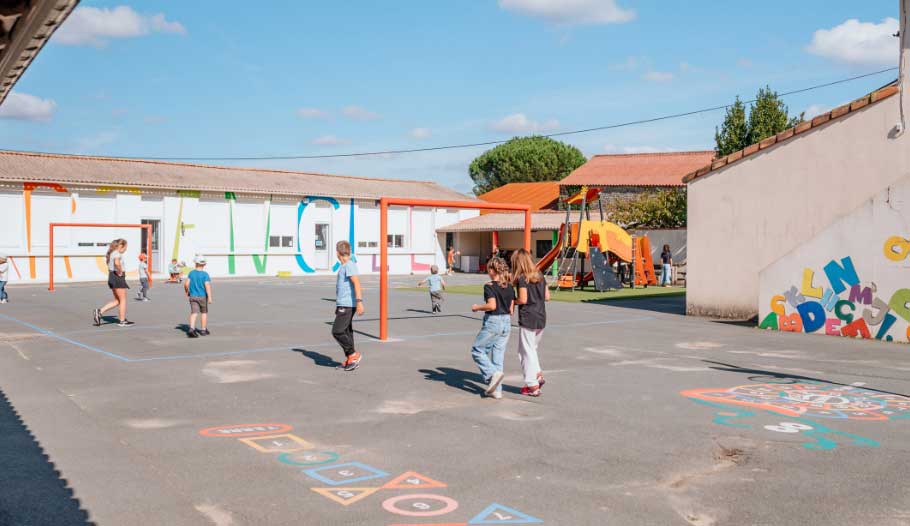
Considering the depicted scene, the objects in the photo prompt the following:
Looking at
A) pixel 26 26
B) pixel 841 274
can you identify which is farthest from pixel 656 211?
pixel 26 26

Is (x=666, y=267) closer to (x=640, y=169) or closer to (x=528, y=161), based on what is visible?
(x=640, y=169)

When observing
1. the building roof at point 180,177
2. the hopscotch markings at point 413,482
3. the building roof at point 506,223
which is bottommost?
the hopscotch markings at point 413,482

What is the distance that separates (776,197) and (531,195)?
43.7 meters

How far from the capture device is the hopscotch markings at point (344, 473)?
19.2 ft

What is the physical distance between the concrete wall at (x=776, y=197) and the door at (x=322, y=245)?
1155 inches

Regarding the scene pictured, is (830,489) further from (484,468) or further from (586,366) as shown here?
(586,366)

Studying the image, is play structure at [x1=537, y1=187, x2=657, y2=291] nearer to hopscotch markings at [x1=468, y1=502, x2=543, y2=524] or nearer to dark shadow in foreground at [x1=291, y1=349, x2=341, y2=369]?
dark shadow in foreground at [x1=291, y1=349, x2=341, y2=369]

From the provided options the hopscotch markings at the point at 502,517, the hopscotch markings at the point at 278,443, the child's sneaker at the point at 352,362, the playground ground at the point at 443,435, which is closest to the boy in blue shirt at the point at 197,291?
the playground ground at the point at 443,435

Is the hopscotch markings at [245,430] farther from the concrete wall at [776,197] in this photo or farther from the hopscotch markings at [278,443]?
the concrete wall at [776,197]

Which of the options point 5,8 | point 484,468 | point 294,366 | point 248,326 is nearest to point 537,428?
point 484,468

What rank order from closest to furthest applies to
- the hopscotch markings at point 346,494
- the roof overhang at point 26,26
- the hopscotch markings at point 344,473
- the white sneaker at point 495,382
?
1. the roof overhang at point 26,26
2. the hopscotch markings at point 346,494
3. the hopscotch markings at point 344,473
4. the white sneaker at point 495,382

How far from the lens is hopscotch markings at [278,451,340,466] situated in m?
6.32

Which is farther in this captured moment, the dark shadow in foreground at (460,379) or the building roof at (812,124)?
the building roof at (812,124)

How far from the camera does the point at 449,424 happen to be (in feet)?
25.1
